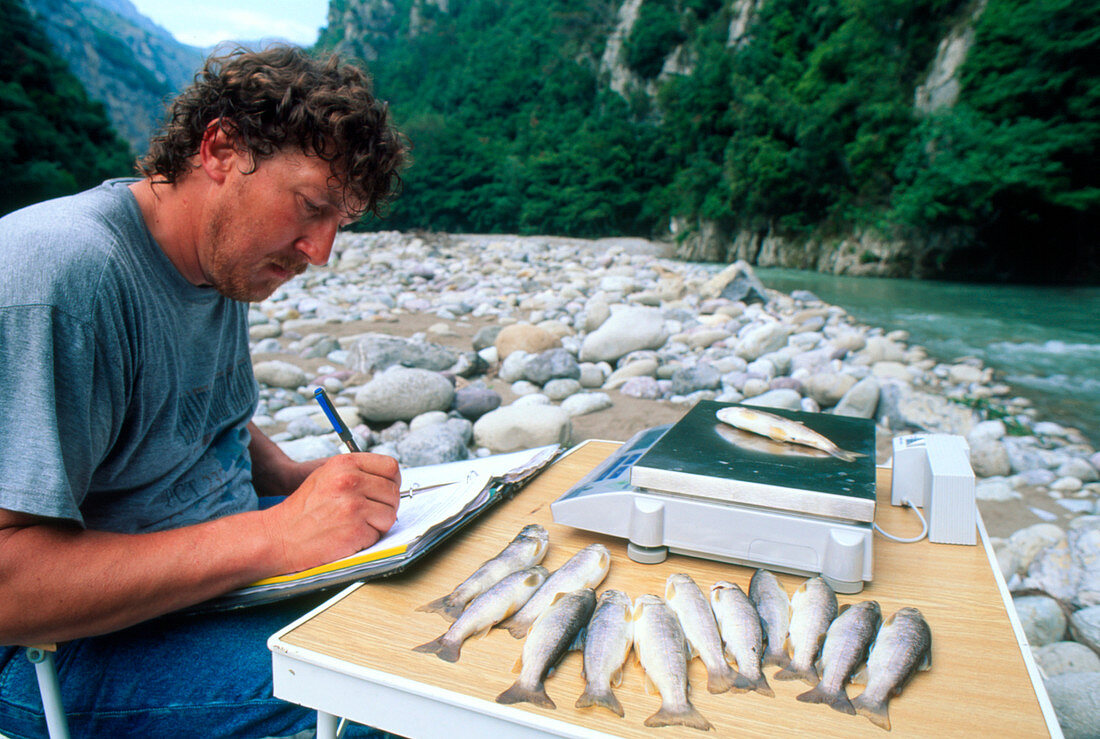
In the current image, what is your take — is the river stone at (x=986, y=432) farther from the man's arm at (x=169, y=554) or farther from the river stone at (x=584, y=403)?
the man's arm at (x=169, y=554)

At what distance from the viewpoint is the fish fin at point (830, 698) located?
0.86 metres

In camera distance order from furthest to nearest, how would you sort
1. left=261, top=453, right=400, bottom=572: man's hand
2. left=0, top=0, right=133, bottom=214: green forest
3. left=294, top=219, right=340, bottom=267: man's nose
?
1. left=0, top=0, right=133, bottom=214: green forest
2. left=294, top=219, right=340, bottom=267: man's nose
3. left=261, top=453, right=400, bottom=572: man's hand

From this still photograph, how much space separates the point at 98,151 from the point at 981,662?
28.4 metres

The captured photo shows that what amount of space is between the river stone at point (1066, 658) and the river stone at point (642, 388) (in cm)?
368

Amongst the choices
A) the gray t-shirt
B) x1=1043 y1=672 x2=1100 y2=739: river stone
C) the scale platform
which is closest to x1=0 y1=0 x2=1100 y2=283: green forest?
the gray t-shirt

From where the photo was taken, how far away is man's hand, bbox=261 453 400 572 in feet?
3.78

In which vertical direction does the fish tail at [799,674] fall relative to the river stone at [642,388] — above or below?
above

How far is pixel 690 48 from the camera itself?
37.1 m

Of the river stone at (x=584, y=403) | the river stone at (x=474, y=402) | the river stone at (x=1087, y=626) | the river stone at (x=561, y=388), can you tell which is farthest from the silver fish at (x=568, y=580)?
the river stone at (x=561, y=388)

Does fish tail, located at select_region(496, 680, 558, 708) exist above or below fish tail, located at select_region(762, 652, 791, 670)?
below

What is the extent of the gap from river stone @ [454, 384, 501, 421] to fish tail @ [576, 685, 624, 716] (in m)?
4.13

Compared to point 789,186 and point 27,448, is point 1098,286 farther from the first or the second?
point 27,448

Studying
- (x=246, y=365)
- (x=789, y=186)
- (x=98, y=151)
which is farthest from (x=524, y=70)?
(x=246, y=365)

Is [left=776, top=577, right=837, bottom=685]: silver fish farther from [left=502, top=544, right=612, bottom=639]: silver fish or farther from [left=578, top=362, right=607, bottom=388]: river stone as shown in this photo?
[left=578, top=362, right=607, bottom=388]: river stone
